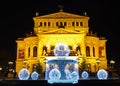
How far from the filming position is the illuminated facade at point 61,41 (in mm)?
60812

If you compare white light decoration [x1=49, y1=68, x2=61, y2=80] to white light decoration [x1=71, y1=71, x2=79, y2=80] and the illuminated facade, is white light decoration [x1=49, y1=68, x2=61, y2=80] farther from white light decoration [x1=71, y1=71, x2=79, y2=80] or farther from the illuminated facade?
the illuminated facade

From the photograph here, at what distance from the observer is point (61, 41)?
6044 centimetres

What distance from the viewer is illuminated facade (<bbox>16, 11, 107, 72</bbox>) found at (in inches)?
2394

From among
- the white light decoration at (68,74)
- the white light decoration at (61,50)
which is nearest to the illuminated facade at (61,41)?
the white light decoration at (61,50)

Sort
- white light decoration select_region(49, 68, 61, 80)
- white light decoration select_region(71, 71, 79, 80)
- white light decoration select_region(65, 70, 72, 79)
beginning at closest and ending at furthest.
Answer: white light decoration select_region(49, 68, 61, 80), white light decoration select_region(71, 71, 79, 80), white light decoration select_region(65, 70, 72, 79)

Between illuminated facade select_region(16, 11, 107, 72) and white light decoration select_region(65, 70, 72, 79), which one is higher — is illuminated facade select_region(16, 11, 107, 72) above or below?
above

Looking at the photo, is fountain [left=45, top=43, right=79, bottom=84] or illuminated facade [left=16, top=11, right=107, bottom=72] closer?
fountain [left=45, top=43, right=79, bottom=84]

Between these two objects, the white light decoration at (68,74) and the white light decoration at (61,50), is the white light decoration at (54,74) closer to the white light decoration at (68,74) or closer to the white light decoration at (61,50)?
the white light decoration at (68,74)

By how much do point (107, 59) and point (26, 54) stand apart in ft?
59.1

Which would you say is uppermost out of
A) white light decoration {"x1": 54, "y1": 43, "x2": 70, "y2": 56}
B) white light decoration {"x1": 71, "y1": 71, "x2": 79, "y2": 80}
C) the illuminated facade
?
the illuminated facade

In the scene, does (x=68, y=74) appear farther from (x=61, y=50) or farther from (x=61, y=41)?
(x=61, y=41)

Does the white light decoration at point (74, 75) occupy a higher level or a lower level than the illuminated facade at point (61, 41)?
lower

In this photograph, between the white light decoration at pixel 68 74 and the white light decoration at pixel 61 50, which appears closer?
the white light decoration at pixel 68 74

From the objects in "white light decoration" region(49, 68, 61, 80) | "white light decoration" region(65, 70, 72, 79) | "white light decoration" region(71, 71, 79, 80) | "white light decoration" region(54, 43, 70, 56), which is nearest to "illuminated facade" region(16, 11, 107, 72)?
"white light decoration" region(54, 43, 70, 56)
